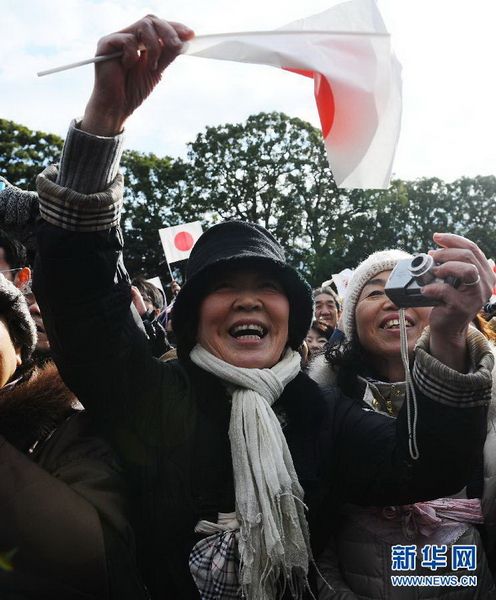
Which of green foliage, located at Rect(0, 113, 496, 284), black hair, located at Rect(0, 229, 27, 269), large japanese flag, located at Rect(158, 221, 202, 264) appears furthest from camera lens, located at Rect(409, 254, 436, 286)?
green foliage, located at Rect(0, 113, 496, 284)

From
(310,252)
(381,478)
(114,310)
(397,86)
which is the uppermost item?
(397,86)

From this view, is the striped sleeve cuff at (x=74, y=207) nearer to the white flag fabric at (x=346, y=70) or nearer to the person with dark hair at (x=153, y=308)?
the white flag fabric at (x=346, y=70)

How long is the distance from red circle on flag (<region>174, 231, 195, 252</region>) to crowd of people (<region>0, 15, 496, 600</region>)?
297 inches

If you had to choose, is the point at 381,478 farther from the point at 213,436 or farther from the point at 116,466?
the point at 116,466

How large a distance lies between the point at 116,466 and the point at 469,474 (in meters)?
0.88

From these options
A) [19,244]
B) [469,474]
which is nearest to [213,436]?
[469,474]

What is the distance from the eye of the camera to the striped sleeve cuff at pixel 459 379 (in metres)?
1.40

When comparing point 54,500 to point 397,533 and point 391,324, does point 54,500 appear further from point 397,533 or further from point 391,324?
point 391,324

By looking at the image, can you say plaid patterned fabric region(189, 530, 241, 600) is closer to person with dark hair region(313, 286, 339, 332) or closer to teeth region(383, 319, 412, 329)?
teeth region(383, 319, 412, 329)

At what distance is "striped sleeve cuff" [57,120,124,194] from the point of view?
1.32m

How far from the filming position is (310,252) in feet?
96.5

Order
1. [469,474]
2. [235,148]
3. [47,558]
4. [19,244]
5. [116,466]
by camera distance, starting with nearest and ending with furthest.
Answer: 1. [47,558]
2. [116,466]
3. [469,474]
4. [19,244]
5. [235,148]

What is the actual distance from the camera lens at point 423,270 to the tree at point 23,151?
25626mm

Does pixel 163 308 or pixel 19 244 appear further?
pixel 163 308
